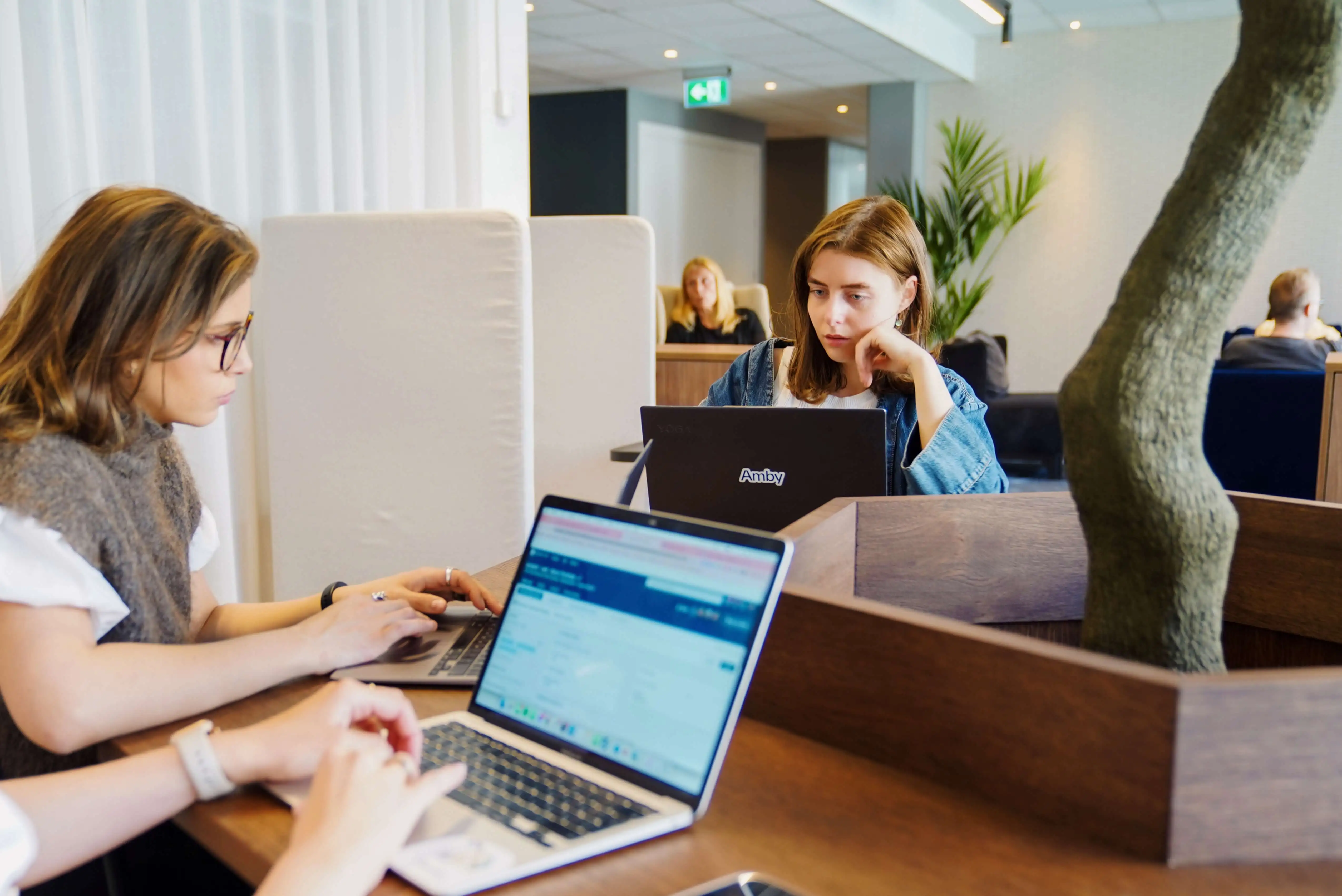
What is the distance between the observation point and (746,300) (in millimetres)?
7734

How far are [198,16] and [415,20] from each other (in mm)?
727

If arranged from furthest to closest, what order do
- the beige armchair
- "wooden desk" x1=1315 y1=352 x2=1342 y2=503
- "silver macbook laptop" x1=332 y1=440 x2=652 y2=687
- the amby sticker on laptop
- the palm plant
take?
the palm plant
the beige armchair
"wooden desk" x1=1315 y1=352 x2=1342 y2=503
the amby sticker on laptop
"silver macbook laptop" x1=332 y1=440 x2=652 y2=687

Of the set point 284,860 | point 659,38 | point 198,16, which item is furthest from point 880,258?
point 659,38

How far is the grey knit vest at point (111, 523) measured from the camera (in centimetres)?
94

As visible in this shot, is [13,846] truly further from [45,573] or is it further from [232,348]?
[232,348]

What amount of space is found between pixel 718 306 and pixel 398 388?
5.29m

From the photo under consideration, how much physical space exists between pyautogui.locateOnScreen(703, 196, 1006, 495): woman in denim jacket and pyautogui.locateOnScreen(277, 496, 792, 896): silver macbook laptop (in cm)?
67

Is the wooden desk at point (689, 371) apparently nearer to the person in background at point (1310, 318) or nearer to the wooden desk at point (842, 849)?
the person in background at point (1310, 318)

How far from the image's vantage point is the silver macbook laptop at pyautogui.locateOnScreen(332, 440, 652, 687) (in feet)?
3.26

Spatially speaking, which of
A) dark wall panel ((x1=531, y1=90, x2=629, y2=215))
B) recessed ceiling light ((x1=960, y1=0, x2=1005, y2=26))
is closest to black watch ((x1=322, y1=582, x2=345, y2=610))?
recessed ceiling light ((x1=960, y1=0, x2=1005, y2=26))

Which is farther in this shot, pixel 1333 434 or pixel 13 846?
pixel 1333 434

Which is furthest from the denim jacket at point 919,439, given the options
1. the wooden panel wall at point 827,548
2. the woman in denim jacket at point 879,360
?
the wooden panel wall at point 827,548

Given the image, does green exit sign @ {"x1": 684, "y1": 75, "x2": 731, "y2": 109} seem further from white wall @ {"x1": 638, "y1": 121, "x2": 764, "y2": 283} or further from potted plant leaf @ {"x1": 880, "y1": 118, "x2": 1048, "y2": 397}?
potted plant leaf @ {"x1": 880, "y1": 118, "x2": 1048, "y2": 397}

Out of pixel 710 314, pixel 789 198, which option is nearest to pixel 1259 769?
pixel 710 314
